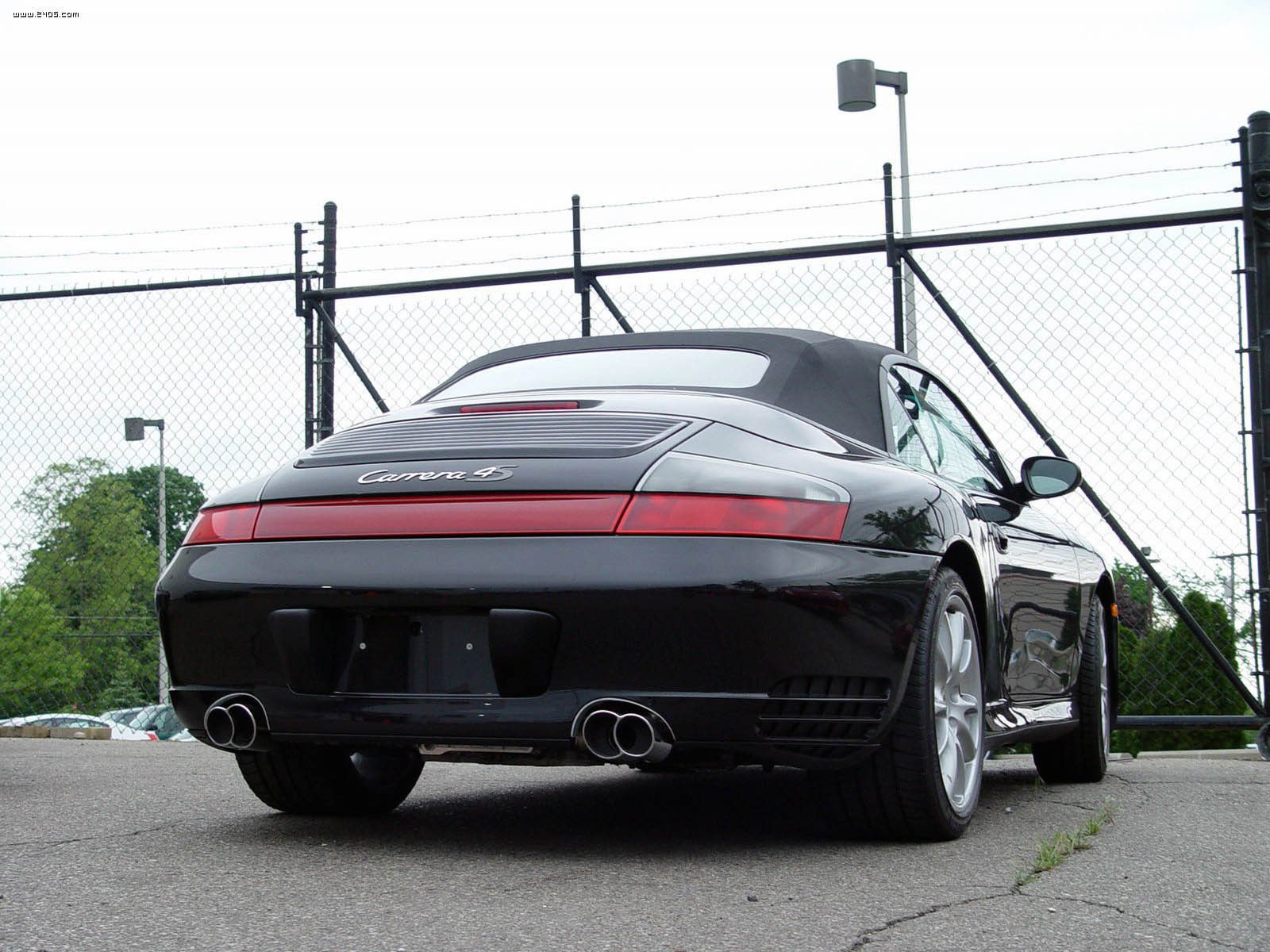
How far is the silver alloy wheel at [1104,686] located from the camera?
5719 mm


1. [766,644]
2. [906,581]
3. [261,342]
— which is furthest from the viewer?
[261,342]

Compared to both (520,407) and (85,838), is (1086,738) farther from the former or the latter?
(85,838)

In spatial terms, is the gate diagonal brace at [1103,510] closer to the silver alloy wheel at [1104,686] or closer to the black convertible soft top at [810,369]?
the silver alloy wheel at [1104,686]

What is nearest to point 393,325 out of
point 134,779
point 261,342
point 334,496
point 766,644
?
point 261,342

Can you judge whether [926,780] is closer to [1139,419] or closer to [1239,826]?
[1239,826]

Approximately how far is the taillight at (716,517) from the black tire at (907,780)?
437 millimetres

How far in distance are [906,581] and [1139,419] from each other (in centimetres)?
416

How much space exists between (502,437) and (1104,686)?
3200mm


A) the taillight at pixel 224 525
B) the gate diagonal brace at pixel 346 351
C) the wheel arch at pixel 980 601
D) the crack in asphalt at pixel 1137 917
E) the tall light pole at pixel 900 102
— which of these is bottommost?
the crack in asphalt at pixel 1137 917

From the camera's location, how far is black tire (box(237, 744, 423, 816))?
4.11 metres

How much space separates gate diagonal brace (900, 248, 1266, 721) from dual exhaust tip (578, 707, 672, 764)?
4.59 m

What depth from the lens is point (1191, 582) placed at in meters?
7.73

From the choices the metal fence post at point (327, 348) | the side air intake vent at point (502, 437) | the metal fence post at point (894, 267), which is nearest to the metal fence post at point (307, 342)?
the metal fence post at point (327, 348)

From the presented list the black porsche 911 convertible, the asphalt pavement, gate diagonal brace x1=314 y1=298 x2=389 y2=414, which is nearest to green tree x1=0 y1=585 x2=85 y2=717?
gate diagonal brace x1=314 y1=298 x2=389 y2=414
